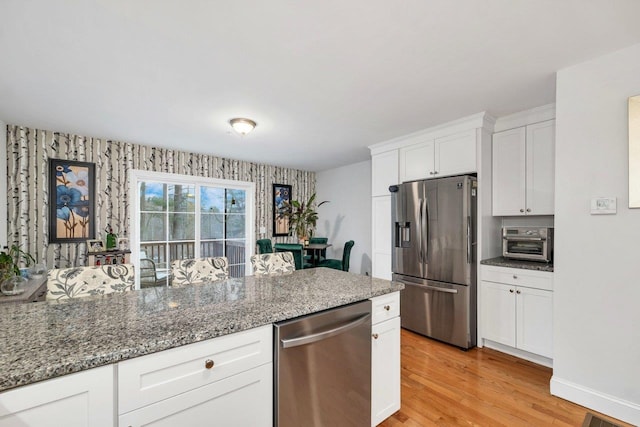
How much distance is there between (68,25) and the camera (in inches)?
62.3

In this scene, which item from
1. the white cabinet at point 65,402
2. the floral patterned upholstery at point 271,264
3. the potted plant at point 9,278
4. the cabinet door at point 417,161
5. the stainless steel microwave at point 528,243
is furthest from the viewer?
the cabinet door at point 417,161

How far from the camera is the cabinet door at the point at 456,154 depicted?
2998 millimetres

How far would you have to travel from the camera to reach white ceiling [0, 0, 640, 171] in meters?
1.49

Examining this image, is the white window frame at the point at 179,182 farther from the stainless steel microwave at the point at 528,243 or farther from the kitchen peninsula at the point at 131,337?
the stainless steel microwave at the point at 528,243

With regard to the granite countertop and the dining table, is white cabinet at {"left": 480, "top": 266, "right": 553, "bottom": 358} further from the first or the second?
the dining table

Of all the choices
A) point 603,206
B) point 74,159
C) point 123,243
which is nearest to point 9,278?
point 123,243

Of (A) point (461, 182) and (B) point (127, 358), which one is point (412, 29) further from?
(B) point (127, 358)

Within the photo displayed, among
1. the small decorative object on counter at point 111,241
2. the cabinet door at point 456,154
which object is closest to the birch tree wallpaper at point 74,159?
the small decorative object on counter at point 111,241

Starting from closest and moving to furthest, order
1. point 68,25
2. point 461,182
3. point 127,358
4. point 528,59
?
point 127,358 → point 68,25 → point 528,59 → point 461,182

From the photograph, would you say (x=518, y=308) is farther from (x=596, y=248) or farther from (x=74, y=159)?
(x=74, y=159)

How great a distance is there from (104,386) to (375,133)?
338 centimetres

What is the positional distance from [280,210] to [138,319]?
448 cm

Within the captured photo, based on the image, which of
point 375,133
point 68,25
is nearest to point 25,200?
point 68,25

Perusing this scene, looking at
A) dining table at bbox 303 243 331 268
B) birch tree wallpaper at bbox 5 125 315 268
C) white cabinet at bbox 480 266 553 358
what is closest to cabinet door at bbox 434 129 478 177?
white cabinet at bbox 480 266 553 358
